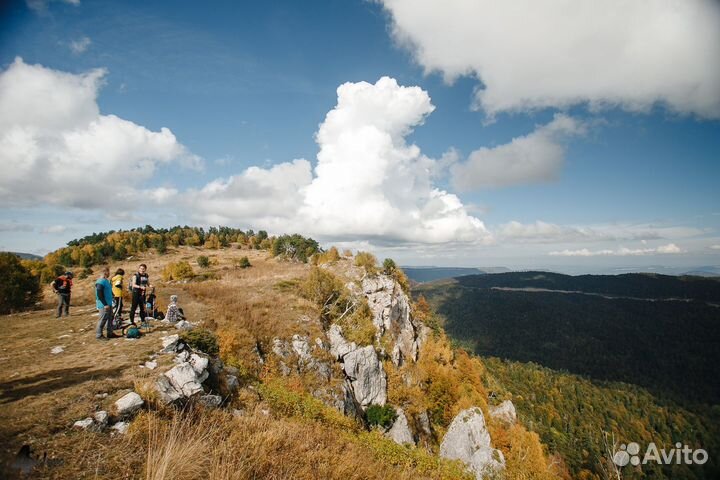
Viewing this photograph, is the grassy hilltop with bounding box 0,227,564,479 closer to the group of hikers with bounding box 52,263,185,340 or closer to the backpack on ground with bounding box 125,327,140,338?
the backpack on ground with bounding box 125,327,140,338

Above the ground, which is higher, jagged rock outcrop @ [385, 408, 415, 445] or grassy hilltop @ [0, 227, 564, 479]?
grassy hilltop @ [0, 227, 564, 479]

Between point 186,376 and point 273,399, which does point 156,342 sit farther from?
point 273,399

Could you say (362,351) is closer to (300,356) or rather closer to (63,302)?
(300,356)

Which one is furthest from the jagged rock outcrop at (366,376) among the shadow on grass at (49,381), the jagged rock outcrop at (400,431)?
the shadow on grass at (49,381)

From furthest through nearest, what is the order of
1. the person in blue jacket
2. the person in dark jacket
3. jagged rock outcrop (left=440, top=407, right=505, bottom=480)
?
jagged rock outcrop (left=440, top=407, right=505, bottom=480) < the person in dark jacket < the person in blue jacket

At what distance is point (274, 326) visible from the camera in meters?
25.2

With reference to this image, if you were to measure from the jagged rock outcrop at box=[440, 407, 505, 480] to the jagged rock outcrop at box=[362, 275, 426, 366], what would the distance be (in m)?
9.34

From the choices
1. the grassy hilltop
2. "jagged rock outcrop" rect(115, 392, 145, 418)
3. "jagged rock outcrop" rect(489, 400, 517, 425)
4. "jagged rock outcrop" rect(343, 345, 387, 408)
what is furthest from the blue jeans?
"jagged rock outcrop" rect(489, 400, 517, 425)

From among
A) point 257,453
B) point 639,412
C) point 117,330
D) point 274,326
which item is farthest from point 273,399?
point 639,412

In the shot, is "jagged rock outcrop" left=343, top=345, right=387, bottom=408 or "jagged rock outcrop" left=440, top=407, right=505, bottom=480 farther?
"jagged rock outcrop" left=440, top=407, right=505, bottom=480

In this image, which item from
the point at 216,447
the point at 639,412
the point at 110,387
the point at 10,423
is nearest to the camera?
the point at 216,447

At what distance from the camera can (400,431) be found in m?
27.7

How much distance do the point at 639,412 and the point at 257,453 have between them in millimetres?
204187

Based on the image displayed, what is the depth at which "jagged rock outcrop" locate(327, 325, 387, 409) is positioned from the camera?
28.9m
